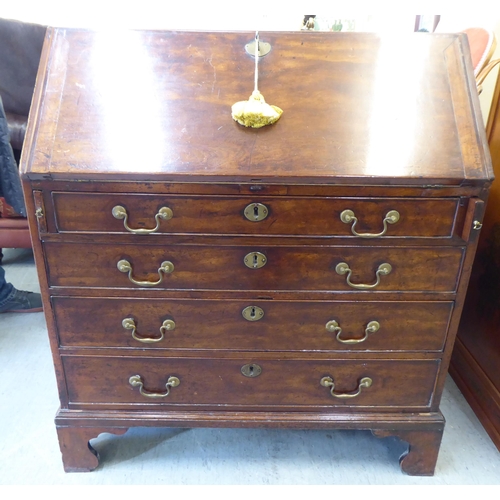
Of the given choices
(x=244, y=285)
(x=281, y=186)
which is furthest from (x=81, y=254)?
(x=281, y=186)

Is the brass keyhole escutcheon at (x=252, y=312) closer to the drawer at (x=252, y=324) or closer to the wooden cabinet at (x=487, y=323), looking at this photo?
the drawer at (x=252, y=324)

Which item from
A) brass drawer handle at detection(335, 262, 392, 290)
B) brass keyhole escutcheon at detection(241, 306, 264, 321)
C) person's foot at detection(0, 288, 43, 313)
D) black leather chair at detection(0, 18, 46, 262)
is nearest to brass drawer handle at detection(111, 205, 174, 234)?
brass keyhole escutcheon at detection(241, 306, 264, 321)

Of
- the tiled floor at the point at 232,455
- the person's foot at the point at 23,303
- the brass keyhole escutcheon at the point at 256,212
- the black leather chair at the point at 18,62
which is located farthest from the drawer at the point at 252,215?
the black leather chair at the point at 18,62

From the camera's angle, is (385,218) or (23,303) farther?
(23,303)

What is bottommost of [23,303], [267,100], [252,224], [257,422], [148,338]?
[23,303]

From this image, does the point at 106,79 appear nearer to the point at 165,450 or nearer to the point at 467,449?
the point at 165,450

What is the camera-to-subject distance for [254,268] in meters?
1.14

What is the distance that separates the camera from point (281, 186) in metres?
1.04

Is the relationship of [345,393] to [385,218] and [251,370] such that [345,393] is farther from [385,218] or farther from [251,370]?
[385,218]

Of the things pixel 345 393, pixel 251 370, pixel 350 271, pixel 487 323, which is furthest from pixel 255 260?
pixel 487 323

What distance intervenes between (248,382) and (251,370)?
42 millimetres

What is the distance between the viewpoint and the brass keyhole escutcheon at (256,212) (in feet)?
3.49

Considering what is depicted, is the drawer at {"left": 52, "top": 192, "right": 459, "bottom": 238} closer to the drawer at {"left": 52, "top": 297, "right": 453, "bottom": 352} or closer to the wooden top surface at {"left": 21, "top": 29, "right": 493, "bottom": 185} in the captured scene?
the wooden top surface at {"left": 21, "top": 29, "right": 493, "bottom": 185}

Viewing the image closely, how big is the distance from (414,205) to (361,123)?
0.79 ft
